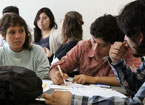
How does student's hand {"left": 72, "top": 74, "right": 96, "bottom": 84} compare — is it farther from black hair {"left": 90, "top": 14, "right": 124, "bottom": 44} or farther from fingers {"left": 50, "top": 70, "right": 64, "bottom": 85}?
black hair {"left": 90, "top": 14, "right": 124, "bottom": 44}

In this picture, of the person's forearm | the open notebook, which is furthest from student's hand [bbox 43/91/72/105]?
the person's forearm

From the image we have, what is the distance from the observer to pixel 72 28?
95.1 inches

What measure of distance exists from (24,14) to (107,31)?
2.12 metres

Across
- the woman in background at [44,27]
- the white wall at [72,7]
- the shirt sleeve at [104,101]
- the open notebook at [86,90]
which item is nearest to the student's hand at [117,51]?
the open notebook at [86,90]

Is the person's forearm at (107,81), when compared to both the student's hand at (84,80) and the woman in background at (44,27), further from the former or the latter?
the woman in background at (44,27)

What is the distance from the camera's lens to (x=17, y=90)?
729mm

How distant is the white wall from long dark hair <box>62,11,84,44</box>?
55 centimetres

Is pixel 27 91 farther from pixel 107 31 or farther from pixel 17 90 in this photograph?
pixel 107 31

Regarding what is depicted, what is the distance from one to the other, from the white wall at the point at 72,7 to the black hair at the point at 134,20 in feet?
7.20

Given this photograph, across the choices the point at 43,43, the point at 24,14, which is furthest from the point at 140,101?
the point at 24,14

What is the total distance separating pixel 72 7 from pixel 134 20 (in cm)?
238

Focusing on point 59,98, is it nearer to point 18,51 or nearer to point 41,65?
point 41,65

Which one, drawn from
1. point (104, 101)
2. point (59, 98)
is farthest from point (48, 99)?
point (104, 101)

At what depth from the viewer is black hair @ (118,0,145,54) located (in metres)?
0.78
